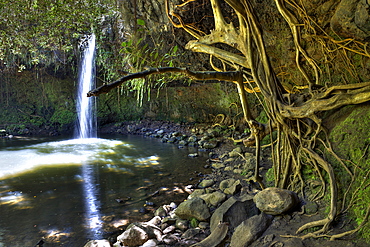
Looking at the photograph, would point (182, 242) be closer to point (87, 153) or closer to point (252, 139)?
point (252, 139)

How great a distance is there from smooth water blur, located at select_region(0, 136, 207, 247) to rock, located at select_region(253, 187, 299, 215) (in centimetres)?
195

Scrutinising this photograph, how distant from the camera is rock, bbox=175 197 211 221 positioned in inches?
134

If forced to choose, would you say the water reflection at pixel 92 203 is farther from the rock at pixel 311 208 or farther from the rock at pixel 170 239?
the rock at pixel 311 208

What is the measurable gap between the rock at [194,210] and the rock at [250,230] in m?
0.65

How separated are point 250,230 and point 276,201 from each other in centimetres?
43

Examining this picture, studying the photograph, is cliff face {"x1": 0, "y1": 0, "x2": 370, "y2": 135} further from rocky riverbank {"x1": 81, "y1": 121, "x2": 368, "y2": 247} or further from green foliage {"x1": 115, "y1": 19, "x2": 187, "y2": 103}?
rocky riverbank {"x1": 81, "y1": 121, "x2": 368, "y2": 247}

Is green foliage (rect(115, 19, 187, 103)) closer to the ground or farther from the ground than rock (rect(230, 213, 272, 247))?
farther from the ground

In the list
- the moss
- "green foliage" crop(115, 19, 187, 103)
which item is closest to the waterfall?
"green foliage" crop(115, 19, 187, 103)

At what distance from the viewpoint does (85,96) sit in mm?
13844

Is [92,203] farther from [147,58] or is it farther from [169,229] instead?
[147,58]

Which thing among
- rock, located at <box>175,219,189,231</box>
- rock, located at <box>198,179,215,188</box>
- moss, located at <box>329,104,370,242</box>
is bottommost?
rock, located at <box>175,219,189,231</box>

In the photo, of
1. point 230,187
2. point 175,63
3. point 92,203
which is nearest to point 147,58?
point 175,63

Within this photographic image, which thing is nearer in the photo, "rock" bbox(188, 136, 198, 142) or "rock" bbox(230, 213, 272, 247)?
"rock" bbox(230, 213, 272, 247)

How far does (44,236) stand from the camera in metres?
3.39
